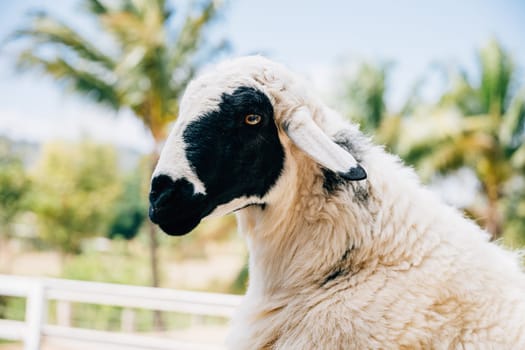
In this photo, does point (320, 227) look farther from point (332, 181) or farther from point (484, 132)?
point (484, 132)

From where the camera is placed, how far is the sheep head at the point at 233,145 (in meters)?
1.51

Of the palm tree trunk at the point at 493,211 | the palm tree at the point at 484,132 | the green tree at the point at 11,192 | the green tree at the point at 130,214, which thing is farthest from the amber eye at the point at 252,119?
the green tree at the point at 130,214

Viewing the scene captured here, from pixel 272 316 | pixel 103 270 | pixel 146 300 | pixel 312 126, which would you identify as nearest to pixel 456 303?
pixel 272 316

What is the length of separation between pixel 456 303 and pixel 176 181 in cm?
90

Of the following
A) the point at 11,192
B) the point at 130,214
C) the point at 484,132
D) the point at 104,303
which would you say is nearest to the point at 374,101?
the point at 484,132

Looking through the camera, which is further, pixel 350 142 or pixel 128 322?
pixel 128 322

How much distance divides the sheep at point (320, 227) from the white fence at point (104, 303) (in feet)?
6.47

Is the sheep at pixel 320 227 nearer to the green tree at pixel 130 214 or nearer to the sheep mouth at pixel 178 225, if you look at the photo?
the sheep mouth at pixel 178 225

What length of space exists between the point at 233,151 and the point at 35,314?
3.50 meters

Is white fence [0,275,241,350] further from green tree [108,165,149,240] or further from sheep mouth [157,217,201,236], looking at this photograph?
green tree [108,165,149,240]

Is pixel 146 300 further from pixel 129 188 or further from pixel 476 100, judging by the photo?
pixel 129 188

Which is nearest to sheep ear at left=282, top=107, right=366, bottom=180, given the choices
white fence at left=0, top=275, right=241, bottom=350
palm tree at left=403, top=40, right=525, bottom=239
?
white fence at left=0, top=275, right=241, bottom=350

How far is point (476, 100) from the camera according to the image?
49.2 ft

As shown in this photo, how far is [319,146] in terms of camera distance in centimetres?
154
